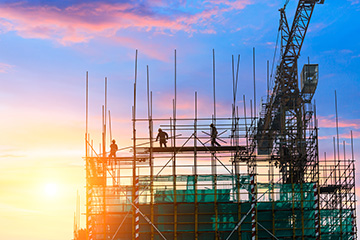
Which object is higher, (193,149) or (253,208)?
(193,149)

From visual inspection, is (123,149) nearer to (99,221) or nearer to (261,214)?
(99,221)

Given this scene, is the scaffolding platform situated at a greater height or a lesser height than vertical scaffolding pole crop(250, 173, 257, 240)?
greater

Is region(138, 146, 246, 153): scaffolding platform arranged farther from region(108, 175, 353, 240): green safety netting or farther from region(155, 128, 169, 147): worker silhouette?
region(108, 175, 353, 240): green safety netting

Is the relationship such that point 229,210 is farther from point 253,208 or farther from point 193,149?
point 193,149

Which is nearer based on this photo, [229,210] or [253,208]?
[253,208]

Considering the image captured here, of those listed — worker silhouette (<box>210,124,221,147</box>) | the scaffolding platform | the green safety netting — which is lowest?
the green safety netting

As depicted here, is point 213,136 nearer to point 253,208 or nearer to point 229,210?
point 229,210

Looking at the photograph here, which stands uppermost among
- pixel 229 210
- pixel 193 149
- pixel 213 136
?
pixel 213 136

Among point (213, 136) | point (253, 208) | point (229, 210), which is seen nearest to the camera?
point (253, 208)

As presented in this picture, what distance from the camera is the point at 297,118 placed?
154 feet

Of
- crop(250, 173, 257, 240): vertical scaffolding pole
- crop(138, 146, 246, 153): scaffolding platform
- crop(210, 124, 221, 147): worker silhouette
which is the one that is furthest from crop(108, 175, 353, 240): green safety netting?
crop(210, 124, 221, 147): worker silhouette

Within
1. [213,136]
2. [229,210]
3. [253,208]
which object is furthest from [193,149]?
[253,208]

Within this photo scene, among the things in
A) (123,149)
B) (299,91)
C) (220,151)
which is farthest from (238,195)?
(299,91)

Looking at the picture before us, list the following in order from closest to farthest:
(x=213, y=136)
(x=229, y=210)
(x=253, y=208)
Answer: (x=253, y=208) → (x=229, y=210) → (x=213, y=136)
